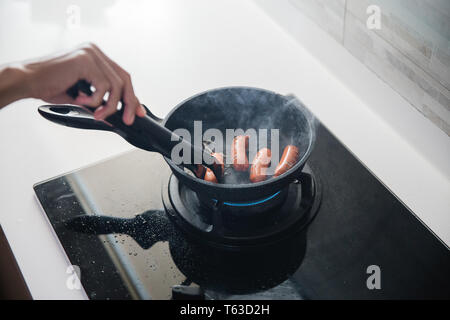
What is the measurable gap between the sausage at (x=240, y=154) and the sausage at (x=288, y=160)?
0.27 ft

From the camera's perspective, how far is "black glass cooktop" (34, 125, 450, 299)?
3.30 ft

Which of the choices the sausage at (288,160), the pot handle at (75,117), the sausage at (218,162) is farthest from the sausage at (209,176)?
the pot handle at (75,117)

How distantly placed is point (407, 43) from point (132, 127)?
0.66 metres

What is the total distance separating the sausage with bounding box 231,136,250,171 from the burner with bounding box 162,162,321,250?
0.10 m

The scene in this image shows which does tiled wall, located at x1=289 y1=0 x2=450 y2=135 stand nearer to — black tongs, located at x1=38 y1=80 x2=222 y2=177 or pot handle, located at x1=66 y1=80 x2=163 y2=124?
black tongs, located at x1=38 y1=80 x2=222 y2=177

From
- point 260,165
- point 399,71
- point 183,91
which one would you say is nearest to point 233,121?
point 260,165

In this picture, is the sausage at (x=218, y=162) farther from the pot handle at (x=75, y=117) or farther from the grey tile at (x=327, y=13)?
the grey tile at (x=327, y=13)

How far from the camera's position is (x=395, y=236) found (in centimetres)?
107

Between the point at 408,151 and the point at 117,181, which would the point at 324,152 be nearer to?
the point at 408,151

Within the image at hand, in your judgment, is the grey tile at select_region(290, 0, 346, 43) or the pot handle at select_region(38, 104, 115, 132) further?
the grey tile at select_region(290, 0, 346, 43)

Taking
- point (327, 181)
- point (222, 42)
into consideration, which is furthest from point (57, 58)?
point (222, 42)

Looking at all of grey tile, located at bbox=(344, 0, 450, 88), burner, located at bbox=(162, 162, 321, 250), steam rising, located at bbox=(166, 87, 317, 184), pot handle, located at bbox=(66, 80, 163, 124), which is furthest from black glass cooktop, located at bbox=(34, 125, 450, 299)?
pot handle, located at bbox=(66, 80, 163, 124)

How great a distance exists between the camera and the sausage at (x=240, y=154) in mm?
1112

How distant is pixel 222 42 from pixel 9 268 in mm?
863
